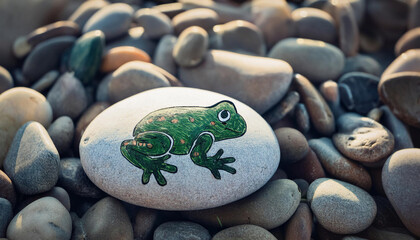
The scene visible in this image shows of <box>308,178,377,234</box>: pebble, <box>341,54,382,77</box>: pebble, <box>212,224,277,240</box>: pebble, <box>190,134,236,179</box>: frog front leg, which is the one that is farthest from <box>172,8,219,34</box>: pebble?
<box>212,224,277,240</box>: pebble

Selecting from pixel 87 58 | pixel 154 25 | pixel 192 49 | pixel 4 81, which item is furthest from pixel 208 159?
pixel 4 81

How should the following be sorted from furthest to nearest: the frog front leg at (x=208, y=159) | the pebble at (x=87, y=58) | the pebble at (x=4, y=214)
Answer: the pebble at (x=87, y=58) < the frog front leg at (x=208, y=159) < the pebble at (x=4, y=214)

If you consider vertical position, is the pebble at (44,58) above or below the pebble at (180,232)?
above

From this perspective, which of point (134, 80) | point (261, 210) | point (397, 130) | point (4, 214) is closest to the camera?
point (4, 214)

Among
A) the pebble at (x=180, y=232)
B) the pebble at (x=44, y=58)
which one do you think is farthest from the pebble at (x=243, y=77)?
the pebble at (x=44, y=58)

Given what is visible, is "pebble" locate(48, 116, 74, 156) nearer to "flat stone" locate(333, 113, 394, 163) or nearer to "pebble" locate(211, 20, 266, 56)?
"pebble" locate(211, 20, 266, 56)

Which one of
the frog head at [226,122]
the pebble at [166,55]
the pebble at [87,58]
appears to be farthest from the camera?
the pebble at [166,55]

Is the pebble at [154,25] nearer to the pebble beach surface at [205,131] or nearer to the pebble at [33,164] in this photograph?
the pebble beach surface at [205,131]

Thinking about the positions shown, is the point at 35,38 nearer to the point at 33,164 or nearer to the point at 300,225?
the point at 33,164
